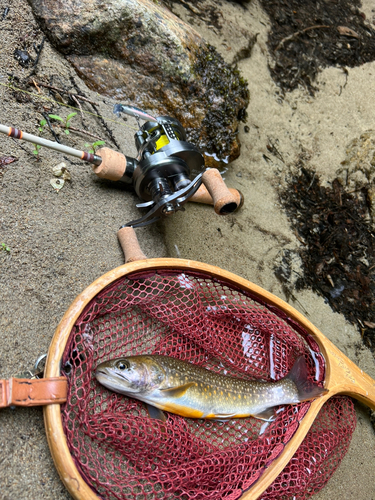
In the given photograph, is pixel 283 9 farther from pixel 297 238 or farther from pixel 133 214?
pixel 133 214

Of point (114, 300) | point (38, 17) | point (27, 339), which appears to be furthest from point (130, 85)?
point (27, 339)

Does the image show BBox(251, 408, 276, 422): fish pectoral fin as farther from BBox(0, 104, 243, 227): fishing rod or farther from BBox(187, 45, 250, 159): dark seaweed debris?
BBox(187, 45, 250, 159): dark seaweed debris

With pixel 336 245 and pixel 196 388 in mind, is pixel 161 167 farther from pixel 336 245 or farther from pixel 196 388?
pixel 336 245

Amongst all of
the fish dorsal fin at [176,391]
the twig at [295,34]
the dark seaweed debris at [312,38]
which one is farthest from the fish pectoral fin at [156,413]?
the twig at [295,34]

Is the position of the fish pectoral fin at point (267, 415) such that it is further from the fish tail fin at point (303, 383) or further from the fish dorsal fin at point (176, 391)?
the fish dorsal fin at point (176, 391)

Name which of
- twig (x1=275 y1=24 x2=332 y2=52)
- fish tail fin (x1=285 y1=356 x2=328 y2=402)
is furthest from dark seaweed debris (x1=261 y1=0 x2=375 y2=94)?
fish tail fin (x1=285 y1=356 x2=328 y2=402)
